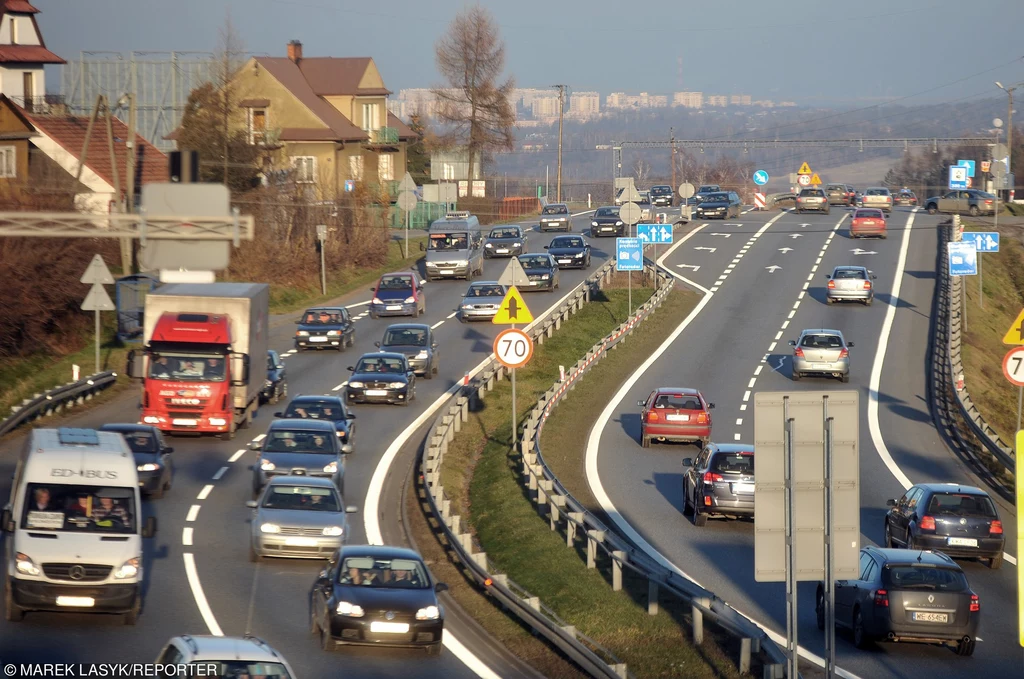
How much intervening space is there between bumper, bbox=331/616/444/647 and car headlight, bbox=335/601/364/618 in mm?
58

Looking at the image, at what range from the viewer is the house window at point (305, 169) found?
67.8 m

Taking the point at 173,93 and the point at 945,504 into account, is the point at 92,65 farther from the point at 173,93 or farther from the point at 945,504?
the point at 945,504

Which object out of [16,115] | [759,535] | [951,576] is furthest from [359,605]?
[16,115]

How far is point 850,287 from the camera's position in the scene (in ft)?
170

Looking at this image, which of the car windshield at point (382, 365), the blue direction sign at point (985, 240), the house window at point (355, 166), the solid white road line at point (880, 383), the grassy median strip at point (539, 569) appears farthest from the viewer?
the house window at point (355, 166)

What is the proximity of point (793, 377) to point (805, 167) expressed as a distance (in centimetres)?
5629

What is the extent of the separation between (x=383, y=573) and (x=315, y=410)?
13.1 metres

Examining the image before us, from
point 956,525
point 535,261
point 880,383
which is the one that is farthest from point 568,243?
point 956,525

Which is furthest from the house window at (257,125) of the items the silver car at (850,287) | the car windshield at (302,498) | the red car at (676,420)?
the car windshield at (302,498)

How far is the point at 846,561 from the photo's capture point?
11781 millimetres

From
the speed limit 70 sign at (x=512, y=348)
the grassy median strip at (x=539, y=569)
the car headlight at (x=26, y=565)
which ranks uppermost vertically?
the speed limit 70 sign at (x=512, y=348)

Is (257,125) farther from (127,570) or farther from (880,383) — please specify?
(127,570)

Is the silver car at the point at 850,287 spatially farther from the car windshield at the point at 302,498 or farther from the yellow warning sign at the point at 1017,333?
the car windshield at the point at 302,498

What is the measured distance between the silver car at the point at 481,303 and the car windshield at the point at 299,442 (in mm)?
23128
